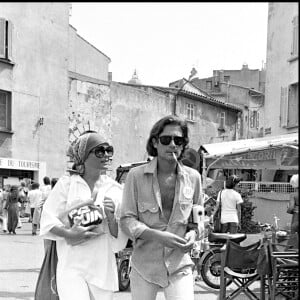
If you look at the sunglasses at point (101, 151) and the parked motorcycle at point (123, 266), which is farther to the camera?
the parked motorcycle at point (123, 266)

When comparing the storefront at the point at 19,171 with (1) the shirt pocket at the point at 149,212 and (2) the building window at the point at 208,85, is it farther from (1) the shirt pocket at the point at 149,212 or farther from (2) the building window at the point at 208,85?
(2) the building window at the point at 208,85

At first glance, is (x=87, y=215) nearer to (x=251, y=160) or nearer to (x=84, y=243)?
(x=84, y=243)

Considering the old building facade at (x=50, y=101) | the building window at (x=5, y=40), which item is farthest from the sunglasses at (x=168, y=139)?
the building window at (x=5, y=40)

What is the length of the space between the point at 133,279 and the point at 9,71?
19.4 m

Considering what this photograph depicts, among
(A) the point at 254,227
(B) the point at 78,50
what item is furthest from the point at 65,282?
(B) the point at 78,50

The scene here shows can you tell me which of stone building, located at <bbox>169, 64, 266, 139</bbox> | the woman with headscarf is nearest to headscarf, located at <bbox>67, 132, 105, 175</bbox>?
the woman with headscarf

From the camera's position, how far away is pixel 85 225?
3.35 meters

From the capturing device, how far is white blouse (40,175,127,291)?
338 cm

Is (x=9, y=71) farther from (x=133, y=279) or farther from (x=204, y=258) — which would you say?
(x=133, y=279)

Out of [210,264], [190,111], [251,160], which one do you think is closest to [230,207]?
[251,160]

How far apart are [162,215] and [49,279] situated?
89 cm

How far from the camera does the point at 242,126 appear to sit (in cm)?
3750

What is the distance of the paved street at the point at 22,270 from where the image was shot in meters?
6.89

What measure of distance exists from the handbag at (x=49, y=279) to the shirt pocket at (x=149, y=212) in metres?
0.71
